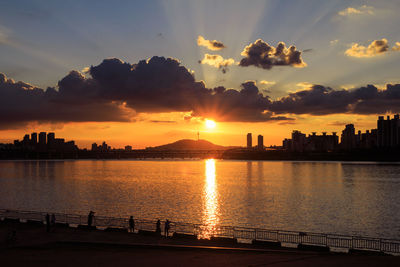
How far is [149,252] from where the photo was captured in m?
30.6

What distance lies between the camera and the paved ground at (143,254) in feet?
89.5

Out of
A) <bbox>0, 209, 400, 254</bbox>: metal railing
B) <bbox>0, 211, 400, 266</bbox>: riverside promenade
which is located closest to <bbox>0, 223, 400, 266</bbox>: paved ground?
<bbox>0, 211, 400, 266</bbox>: riverside promenade

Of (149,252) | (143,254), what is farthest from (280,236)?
(143,254)

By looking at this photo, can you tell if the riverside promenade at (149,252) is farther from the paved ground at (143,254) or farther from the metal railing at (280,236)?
the metal railing at (280,236)

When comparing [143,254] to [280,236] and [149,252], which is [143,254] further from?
[280,236]

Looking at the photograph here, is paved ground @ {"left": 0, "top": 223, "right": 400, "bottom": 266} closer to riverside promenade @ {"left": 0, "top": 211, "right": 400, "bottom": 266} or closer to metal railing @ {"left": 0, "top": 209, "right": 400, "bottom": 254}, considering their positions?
riverside promenade @ {"left": 0, "top": 211, "right": 400, "bottom": 266}

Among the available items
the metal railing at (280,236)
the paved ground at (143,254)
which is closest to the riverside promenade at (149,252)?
the paved ground at (143,254)

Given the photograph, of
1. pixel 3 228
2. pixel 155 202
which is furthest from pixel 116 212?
pixel 3 228

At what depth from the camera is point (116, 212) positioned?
74625 millimetres

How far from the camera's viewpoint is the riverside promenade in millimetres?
27406

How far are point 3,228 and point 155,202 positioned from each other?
51.3 metres

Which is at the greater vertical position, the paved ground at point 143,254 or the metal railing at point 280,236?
the paved ground at point 143,254

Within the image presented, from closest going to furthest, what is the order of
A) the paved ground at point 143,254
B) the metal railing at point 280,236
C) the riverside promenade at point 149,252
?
the paved ground at point 143,254, the riverside promenade at point 149,252, the metal railing at point 280,236

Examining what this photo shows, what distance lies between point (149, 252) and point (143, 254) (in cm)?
84
